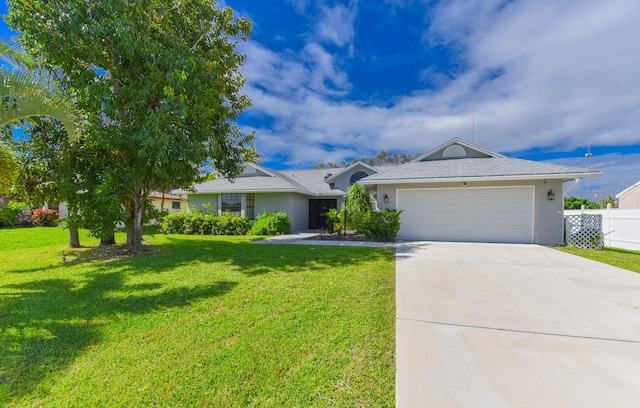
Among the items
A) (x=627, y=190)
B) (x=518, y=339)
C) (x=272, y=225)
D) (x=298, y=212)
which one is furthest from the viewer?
(x=627, y=190)

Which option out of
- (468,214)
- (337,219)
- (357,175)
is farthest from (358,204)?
(357,175)

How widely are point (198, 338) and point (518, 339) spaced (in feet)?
11.8

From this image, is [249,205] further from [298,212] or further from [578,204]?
[578,204]

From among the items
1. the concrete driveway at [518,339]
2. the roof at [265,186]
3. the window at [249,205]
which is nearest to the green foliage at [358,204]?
the roof at [265,186]

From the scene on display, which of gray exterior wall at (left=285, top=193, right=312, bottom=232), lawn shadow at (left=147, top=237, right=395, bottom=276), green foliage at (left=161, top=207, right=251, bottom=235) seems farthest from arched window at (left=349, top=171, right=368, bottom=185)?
lawn shadow at (left=147, top=237, right=395, bottom=276)

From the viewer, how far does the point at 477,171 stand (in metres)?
11.1

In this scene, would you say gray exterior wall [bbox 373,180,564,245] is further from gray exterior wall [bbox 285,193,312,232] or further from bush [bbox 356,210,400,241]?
gray exterior wall [bbox 285,193,312,232]

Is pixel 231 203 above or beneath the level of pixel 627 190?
beneath

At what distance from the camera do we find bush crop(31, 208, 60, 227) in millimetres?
18344

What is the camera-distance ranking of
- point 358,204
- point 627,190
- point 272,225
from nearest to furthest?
point 358,204, point 272,225, point 627,190

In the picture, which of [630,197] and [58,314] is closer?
[58,314]

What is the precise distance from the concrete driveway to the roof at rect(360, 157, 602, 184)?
204 inches

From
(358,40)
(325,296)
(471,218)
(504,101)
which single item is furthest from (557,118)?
(325,296)

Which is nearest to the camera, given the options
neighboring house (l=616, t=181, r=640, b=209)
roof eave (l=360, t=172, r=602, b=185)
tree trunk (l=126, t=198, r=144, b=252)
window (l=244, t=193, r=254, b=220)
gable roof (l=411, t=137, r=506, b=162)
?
tree trunk (l=126, t=198, r=144, b=252)
